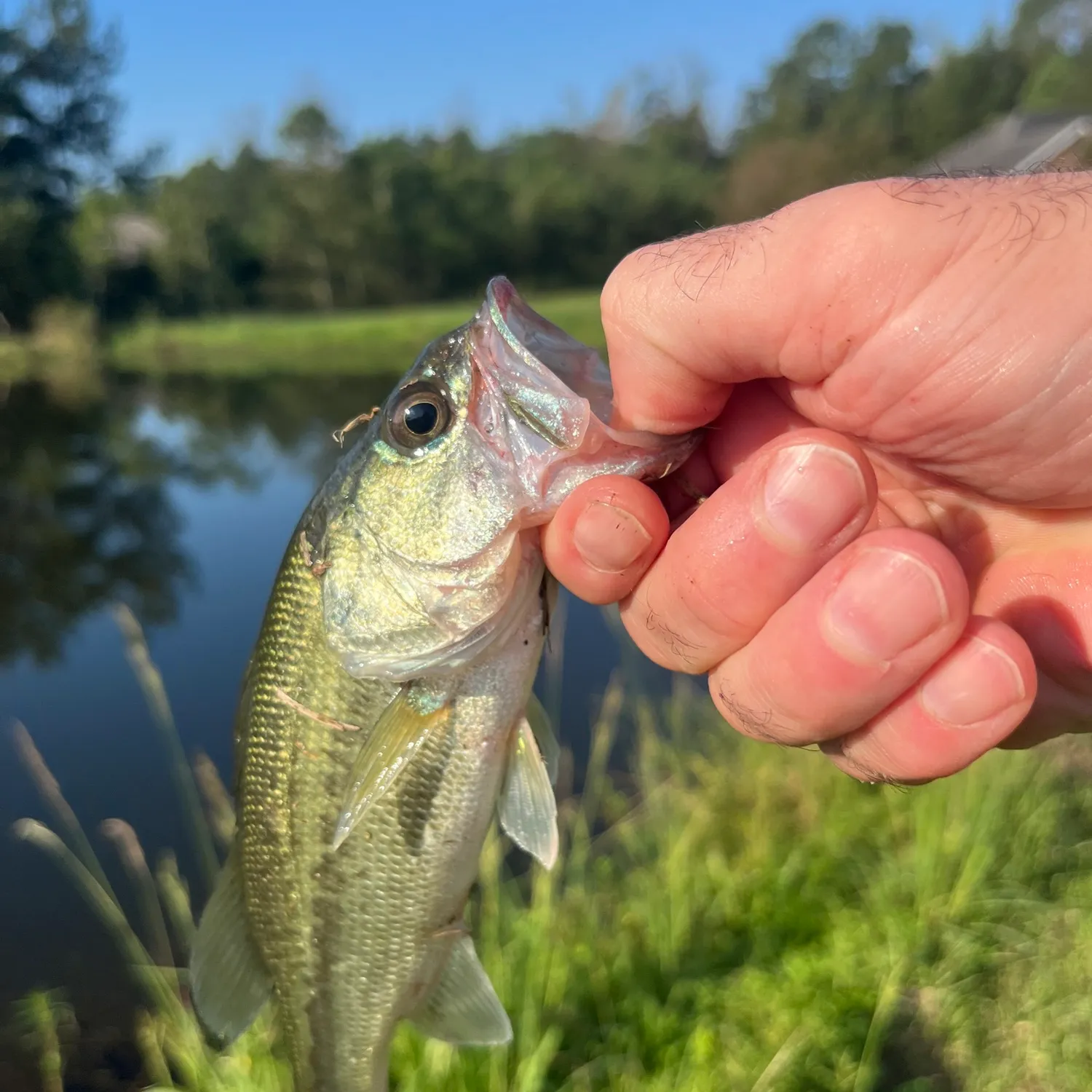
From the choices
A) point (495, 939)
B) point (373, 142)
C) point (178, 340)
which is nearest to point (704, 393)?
point (495, 939)

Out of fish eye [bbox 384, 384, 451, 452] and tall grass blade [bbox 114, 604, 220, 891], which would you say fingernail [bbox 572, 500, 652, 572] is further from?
tall grass blade [bbox 114, 604, 220, 891]

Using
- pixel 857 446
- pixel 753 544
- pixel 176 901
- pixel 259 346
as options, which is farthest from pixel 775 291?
pixel 259 346

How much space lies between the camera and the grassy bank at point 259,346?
32.5 meters

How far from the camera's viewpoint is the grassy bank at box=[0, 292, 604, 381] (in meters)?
32.5

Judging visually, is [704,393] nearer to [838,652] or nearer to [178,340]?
[838,652]

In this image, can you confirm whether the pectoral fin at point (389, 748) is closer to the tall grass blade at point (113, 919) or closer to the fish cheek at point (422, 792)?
the fish cheek at point (422, 792)

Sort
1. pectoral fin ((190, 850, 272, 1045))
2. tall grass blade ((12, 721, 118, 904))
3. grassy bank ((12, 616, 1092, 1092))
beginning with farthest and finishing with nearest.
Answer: tall grass blade ((12, 721, 118, 904)) < grassy bank ((12, 616, 1092, 1092)) < pectoral fin ((190, 850, 272, 1045))

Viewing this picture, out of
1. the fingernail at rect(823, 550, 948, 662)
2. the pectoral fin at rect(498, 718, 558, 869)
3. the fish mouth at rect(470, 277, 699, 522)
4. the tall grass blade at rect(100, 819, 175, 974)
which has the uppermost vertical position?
the fish mouth at rect(470, 277, 699, 522)

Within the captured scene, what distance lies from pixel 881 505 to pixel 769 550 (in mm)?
584

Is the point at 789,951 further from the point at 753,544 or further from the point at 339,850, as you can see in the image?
the point at 753,544

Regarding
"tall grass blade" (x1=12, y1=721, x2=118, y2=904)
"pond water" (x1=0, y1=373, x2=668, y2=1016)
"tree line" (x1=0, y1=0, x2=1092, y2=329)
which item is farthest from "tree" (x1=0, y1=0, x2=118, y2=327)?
"tall grass blade" (x1=12, y1=721, x2=118, y2=904)

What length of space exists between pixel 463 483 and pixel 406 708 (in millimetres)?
573

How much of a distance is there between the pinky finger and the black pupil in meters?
1.18

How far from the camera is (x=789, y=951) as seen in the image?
12.1 feet
